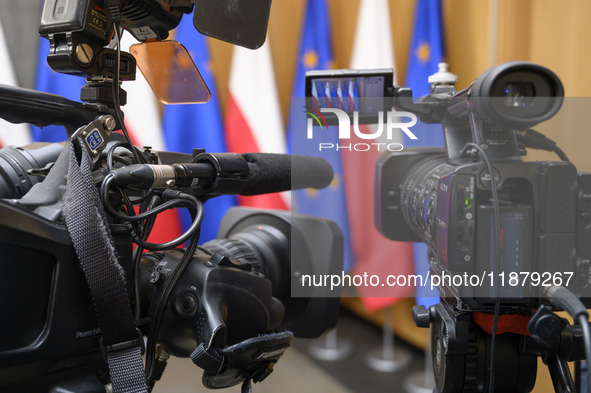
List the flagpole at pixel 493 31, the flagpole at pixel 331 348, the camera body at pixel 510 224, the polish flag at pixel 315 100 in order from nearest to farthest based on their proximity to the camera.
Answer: the camera body at pixel 510 224, the polish flag at pixel 315 100, the flagpole at pixel 493 31, the flagpole at pixel 331 348

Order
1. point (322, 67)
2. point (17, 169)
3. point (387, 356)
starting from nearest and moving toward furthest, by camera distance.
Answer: point (17, 169)
point (387, 356)
point (322, 67)

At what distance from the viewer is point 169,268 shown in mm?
562

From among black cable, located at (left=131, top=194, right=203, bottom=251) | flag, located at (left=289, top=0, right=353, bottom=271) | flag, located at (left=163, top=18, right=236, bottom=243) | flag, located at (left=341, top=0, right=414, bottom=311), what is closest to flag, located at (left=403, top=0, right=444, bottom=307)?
flag, located at (left=341, top=0, right=414, bottom=311)

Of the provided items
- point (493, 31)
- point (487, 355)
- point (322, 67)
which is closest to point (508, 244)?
point (487, 355)

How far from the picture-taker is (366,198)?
1.47 m

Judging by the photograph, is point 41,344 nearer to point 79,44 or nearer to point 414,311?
point 79,44

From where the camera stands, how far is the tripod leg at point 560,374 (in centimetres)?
55

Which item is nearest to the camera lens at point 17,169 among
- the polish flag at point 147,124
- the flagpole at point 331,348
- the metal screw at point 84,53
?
the metal screw at point 84,53

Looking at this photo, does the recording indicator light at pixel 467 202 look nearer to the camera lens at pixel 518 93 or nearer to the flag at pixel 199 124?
the camera lens at pixel 518 93

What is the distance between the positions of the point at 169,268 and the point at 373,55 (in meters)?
1.27

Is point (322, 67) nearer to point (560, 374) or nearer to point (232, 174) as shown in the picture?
point (232, 174)

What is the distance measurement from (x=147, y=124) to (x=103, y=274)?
131cm

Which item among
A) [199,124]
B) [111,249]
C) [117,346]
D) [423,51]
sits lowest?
[117,346]

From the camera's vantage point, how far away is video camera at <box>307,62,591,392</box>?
18.5 inches
